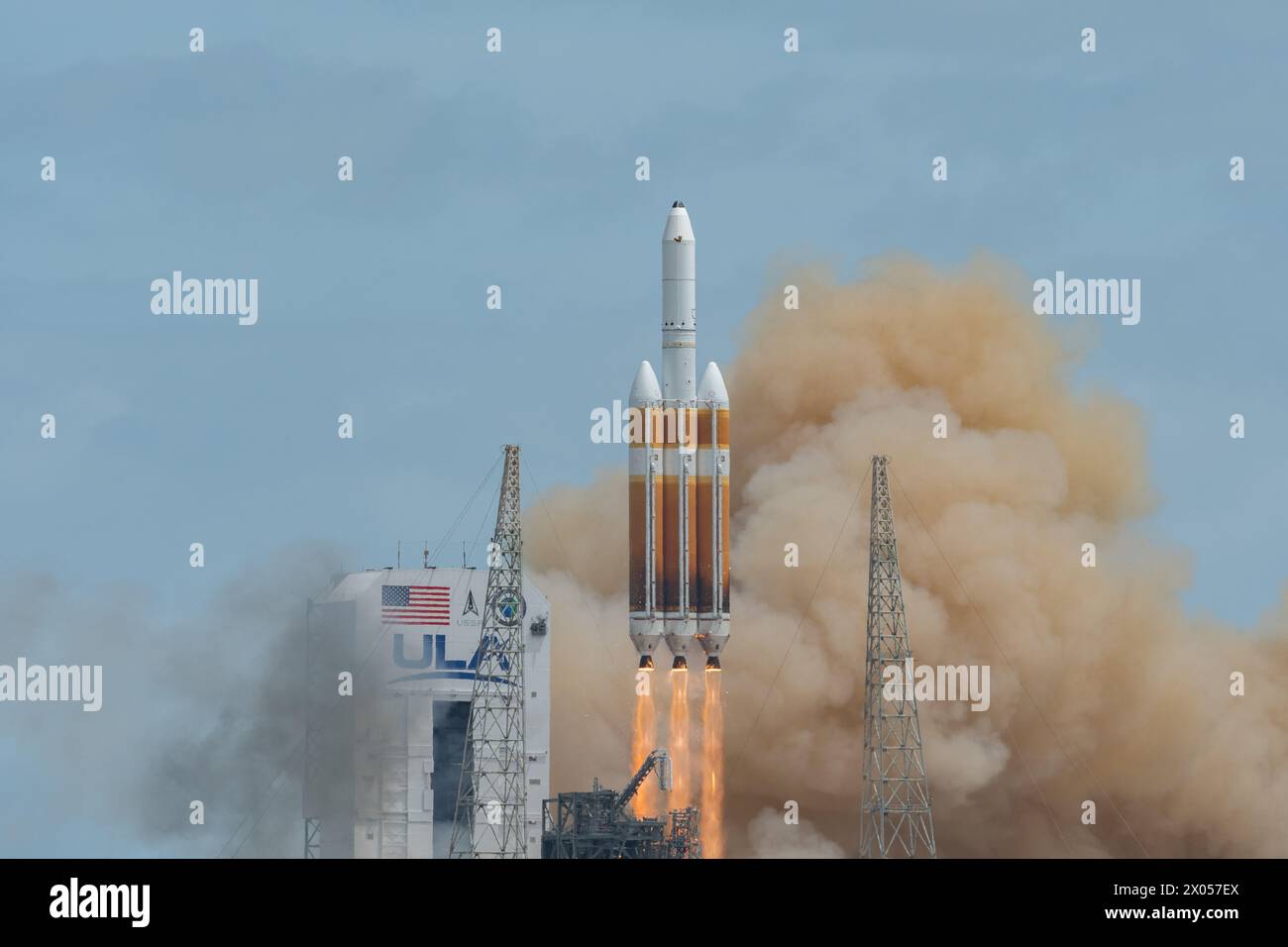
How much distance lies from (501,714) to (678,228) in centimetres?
1513

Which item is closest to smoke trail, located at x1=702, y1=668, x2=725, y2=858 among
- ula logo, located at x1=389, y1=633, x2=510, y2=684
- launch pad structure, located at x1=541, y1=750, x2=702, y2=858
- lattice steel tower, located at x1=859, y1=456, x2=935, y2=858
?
launch pad structure, located at x1=541, y1=750, x2=702, y2=858

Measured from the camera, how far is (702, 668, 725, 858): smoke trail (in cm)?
10844

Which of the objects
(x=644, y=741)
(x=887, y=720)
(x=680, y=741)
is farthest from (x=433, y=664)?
(x=887, y=720)

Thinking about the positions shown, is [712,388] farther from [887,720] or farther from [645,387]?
[887,720]

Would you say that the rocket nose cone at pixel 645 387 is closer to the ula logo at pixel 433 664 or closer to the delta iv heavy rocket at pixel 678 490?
the delta iv heavy rocket at pixel 678 490

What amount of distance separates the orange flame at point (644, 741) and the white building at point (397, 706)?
17.3 feet

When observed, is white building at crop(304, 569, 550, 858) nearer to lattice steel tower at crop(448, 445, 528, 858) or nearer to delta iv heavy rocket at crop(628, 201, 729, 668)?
lattice steel tower at crop(448, 445, 528, 858)

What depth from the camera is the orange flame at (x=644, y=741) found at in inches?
4267

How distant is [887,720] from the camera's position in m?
110

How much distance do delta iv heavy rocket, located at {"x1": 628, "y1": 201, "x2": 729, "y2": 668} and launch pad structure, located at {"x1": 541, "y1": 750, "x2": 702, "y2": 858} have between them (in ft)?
12.4

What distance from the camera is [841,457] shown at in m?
120
